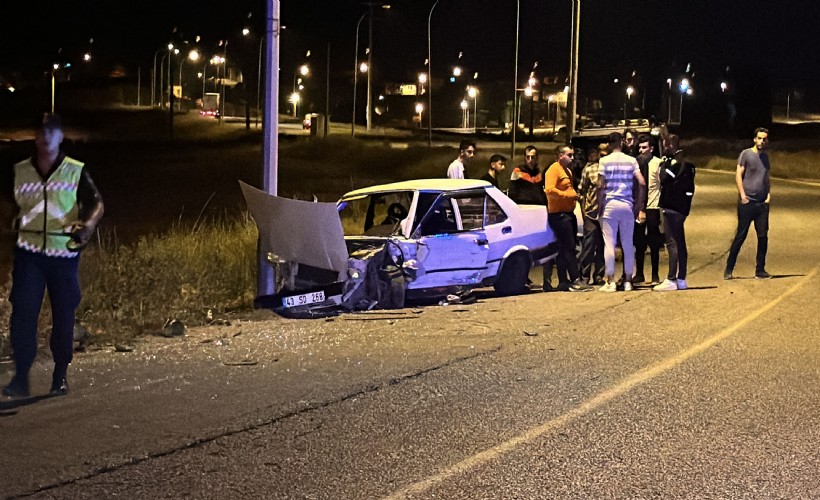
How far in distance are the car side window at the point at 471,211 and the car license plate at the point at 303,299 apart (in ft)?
6.90

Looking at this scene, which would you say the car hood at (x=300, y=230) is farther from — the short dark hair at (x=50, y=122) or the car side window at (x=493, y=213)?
the short dark hair at (x=50, y=122)

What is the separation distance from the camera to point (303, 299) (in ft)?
35.7

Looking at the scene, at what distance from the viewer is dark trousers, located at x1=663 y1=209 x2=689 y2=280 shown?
13.1 metres

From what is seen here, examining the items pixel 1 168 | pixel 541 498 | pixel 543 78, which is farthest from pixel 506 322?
pixel 543 78

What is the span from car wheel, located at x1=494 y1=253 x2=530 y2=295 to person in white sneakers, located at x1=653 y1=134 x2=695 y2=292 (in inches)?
65.1

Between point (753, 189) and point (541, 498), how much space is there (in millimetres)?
9309

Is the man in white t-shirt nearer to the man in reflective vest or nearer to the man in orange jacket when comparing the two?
the man in orange jacket

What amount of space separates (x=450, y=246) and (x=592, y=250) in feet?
9.23

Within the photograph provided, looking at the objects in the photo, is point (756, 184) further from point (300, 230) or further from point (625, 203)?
point (300, 230)

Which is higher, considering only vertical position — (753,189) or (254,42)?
(254,42)

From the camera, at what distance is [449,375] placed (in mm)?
8445

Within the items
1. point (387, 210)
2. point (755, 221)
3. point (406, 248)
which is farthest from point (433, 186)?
point (755, 221)

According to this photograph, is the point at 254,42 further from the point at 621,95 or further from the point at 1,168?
the point at 1,168

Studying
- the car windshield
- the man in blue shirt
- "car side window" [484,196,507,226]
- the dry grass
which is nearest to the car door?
"car side window" [484,196,507,226]
